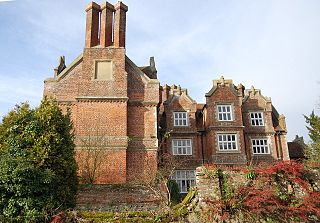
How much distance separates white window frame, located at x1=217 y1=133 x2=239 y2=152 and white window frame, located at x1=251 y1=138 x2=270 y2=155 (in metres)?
2.38

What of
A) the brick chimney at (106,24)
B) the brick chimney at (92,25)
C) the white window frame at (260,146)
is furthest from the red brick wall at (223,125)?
the brick chimney at (92,25)

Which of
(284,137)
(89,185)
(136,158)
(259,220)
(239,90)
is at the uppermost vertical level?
(239,90)

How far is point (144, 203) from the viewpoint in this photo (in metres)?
19.2

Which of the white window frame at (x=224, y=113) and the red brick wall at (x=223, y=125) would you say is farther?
the white window frame at (x=224, y=113)

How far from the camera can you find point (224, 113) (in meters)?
30.6

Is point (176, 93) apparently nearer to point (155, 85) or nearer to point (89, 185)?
point (155, 85)

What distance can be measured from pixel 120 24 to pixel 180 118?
440 inches

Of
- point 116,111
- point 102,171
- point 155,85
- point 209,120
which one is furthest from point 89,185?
point 209,120

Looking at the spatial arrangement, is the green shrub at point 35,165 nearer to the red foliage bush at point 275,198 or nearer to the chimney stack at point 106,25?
the red foliage bush at point 275,198

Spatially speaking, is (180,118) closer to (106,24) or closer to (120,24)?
(120,24)

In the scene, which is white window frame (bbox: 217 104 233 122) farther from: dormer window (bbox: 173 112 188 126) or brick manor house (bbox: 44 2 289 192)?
dormer window (bbox: 173 112 188 126)

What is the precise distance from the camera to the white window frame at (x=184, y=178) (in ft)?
Answer: 94.2

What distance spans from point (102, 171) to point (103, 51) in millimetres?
9093

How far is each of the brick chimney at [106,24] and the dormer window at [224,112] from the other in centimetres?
1247
